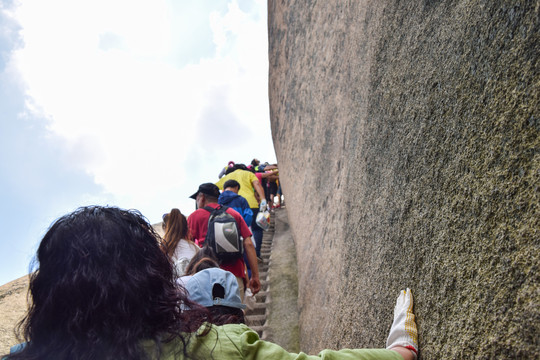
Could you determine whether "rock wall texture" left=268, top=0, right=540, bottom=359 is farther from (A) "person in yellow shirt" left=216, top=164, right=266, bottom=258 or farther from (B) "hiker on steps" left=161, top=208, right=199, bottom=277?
(A) "person in yellow shirt" left=216, top=164, right=266, bottom=258

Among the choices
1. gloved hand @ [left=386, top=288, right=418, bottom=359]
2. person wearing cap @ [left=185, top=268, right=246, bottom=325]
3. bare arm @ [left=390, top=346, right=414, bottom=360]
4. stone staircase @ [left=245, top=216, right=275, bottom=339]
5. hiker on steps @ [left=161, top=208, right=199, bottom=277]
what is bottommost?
bare arm @ [left=390, top=346, right=414, bottom=360]

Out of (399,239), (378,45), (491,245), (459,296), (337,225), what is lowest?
(459,296)

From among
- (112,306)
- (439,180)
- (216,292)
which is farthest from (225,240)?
(112,306)

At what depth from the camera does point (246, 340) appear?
107 cm

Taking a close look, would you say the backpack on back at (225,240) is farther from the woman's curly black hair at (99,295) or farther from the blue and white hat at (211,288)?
the woman's curly black hair at (99,295)

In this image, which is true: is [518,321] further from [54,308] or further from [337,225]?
[337,225]

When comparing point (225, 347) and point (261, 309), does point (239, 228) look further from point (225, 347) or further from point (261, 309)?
point (225, 347)

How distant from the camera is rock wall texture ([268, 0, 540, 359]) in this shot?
1020mm

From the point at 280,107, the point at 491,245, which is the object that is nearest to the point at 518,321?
the point at 491,245

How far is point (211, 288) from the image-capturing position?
71.2 inches

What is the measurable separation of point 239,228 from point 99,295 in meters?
2.37

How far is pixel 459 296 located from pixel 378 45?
1.29 m

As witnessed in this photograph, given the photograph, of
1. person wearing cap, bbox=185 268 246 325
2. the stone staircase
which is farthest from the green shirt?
the stone staircase

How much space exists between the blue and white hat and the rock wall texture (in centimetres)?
56
